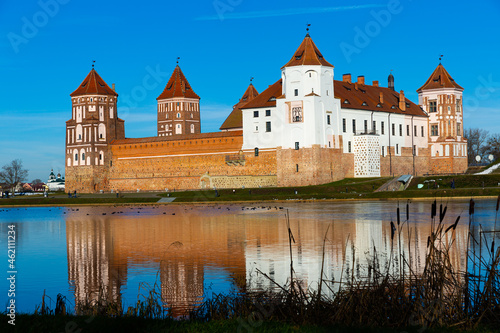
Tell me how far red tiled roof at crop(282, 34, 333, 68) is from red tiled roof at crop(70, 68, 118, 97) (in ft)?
84.7

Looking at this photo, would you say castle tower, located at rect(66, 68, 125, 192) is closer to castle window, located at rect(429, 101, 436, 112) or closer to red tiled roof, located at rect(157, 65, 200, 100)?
red tiled roof, located at rect(157, 65, 200, 100)

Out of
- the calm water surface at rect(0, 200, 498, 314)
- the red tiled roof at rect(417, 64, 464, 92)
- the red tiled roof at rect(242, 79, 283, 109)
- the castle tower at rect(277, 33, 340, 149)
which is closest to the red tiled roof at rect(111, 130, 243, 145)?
the red tiled roof at rect(242, 79, 283, 109)

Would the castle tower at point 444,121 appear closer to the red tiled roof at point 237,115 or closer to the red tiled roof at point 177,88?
the red tiled roof at point 237,115

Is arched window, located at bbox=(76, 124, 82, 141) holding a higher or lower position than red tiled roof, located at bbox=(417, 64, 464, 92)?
lower

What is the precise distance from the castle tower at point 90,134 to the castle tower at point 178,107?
1852 centimetres

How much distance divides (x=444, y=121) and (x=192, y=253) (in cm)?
6217

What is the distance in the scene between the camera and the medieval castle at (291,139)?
62656 mm

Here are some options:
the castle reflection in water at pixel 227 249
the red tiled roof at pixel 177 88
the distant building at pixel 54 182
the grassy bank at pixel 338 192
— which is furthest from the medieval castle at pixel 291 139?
the distant building at pixel 54 182

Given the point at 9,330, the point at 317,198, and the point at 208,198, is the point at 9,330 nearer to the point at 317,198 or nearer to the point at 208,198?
the point at 317,198

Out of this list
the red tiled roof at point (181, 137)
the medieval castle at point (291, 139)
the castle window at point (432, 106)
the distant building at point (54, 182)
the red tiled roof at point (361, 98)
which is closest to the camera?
the medieval castle at point (291, 139)

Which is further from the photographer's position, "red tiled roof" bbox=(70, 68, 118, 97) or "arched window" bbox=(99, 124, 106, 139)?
"red tiled roof" bbox=(70, 68, 118, 97)

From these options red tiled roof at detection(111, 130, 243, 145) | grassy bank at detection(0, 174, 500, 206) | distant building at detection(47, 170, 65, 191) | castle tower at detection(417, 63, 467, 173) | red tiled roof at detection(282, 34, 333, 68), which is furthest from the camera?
distant building at detection(47, 170, 65, 191)

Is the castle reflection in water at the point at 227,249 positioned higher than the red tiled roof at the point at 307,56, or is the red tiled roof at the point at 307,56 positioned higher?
the red tiled roof at the point at 307,56

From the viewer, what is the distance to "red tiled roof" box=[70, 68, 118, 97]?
7838 cm
